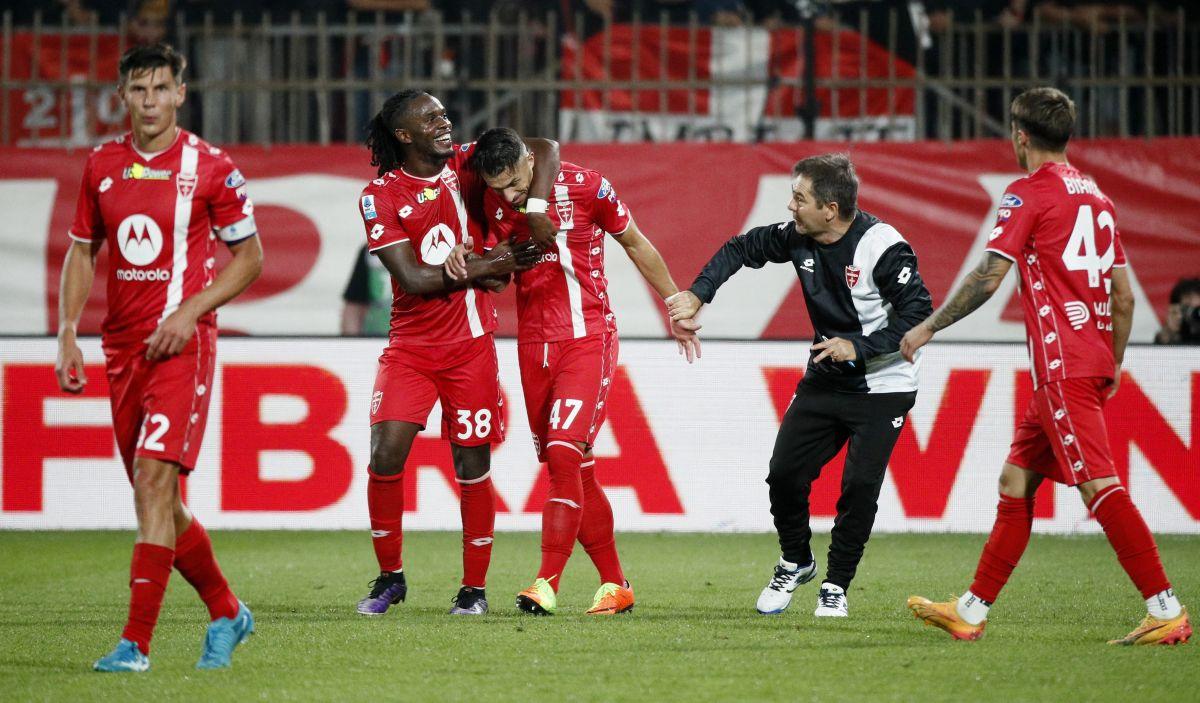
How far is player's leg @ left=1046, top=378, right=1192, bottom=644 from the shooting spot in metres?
5.57

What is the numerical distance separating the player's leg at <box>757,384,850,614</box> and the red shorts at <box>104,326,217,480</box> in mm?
2507

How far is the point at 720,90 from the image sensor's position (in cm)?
1216

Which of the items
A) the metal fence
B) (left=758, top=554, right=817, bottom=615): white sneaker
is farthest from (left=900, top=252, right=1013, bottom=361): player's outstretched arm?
the metal fence

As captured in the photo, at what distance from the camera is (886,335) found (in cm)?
622

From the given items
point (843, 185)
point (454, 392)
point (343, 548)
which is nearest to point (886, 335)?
point (843, 185)

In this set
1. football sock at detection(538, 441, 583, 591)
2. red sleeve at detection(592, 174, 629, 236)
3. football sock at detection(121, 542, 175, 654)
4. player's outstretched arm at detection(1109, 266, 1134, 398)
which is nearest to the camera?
football sock at detection(121, 542, 175, 654)

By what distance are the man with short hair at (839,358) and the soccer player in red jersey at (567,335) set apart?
418mm

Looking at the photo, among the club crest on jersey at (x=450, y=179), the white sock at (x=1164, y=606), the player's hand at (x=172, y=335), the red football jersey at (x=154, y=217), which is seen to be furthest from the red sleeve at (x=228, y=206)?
the white sock at (x=1164, y=606)

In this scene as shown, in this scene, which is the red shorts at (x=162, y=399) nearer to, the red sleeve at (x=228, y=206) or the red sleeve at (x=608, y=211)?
the red sleeve at (x=228, y=206)

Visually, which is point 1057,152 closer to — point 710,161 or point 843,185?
point 843,185

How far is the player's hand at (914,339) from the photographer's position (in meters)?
5.70

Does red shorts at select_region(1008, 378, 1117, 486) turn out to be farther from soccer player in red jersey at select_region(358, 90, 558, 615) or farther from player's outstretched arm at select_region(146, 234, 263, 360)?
player's outstretched arm at select_region(146, 234, 263, 360)

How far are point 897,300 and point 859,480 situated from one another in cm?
78

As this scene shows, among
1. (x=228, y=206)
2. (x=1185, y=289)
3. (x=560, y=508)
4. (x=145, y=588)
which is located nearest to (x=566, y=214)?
(x=560, y=508)
